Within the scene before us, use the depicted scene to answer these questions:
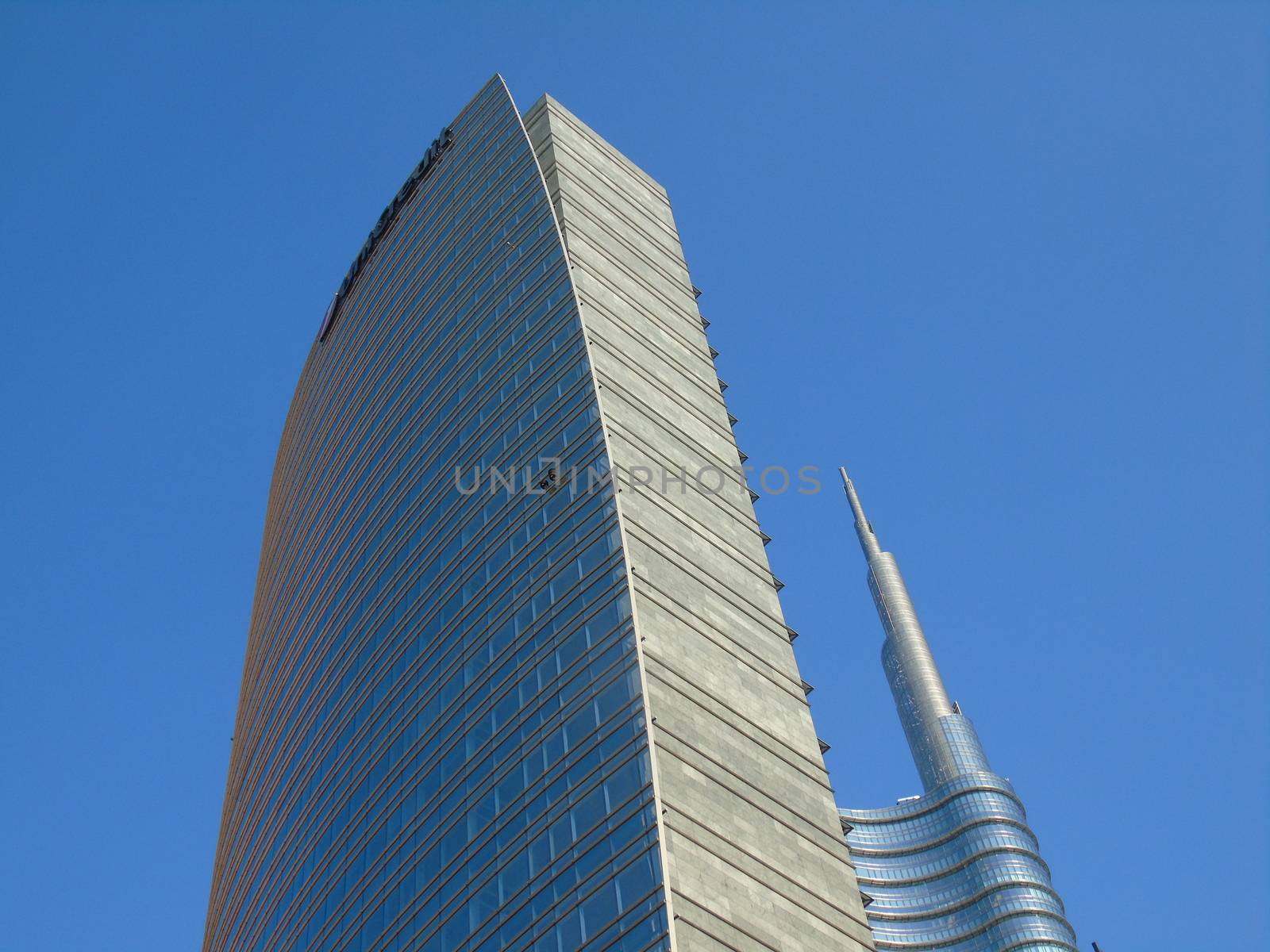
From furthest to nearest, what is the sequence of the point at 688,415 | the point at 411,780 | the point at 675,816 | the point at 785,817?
the point at 688,415
the point at 411,780
the point at 785,817
the point at 675,816

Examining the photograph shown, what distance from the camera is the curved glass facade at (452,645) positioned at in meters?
57.8

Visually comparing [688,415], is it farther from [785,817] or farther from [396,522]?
[785,817]

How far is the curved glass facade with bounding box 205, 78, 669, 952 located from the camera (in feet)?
190

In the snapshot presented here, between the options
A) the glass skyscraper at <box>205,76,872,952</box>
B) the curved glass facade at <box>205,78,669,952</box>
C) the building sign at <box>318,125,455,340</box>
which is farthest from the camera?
the building sign at <box>318,125,455,340</box>

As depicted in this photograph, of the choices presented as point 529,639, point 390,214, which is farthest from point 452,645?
point 390,214

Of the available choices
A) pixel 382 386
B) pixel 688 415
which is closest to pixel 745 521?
pixel 688 415

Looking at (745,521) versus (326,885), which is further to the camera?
(745,521)

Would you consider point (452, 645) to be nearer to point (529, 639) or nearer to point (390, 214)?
point (529, 639)

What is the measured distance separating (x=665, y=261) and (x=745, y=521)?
3091cm

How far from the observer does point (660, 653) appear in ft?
205

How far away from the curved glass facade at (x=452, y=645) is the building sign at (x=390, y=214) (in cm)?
387

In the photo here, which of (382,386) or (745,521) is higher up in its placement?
(382,386)

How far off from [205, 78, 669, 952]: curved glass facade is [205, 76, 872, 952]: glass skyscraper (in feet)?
0.69

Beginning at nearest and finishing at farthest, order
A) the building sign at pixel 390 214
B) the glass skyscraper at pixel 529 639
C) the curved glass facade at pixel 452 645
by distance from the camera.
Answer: the glass skyscraper at pixel 529 639 < the curved glass facade at pixel 452 645 < the building sign at pixel 390 214
